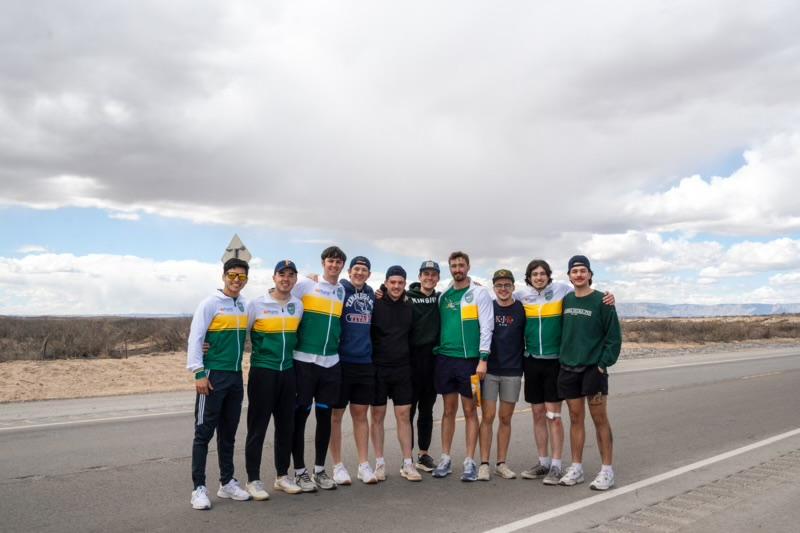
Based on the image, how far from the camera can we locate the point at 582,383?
6.77 m

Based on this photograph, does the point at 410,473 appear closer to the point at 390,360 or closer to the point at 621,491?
the point at 390,360

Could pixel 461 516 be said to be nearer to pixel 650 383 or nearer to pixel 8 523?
pixel 8 523

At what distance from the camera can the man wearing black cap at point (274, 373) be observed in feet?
20.7

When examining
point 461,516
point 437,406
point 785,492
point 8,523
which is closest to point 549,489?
point 461,516

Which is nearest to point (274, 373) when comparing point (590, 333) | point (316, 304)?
point (316, 304)

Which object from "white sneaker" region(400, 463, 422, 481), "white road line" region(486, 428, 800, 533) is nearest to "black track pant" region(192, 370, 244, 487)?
"white sneaker" region(400, 463, 422, 481)

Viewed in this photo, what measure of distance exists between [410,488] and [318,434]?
3.33ft

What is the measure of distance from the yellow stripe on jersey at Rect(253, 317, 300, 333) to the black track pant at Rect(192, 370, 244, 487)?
446 mm

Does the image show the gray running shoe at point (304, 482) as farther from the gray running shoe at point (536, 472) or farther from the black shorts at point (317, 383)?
the gray running shoe at point (536, 472)

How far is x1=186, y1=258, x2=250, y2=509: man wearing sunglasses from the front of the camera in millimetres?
5957

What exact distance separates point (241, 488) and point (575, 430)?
10.7 ft

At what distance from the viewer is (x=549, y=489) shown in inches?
263

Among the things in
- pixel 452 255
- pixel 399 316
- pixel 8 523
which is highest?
pixel 452 255

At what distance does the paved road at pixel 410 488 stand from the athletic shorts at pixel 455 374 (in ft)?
2.96
